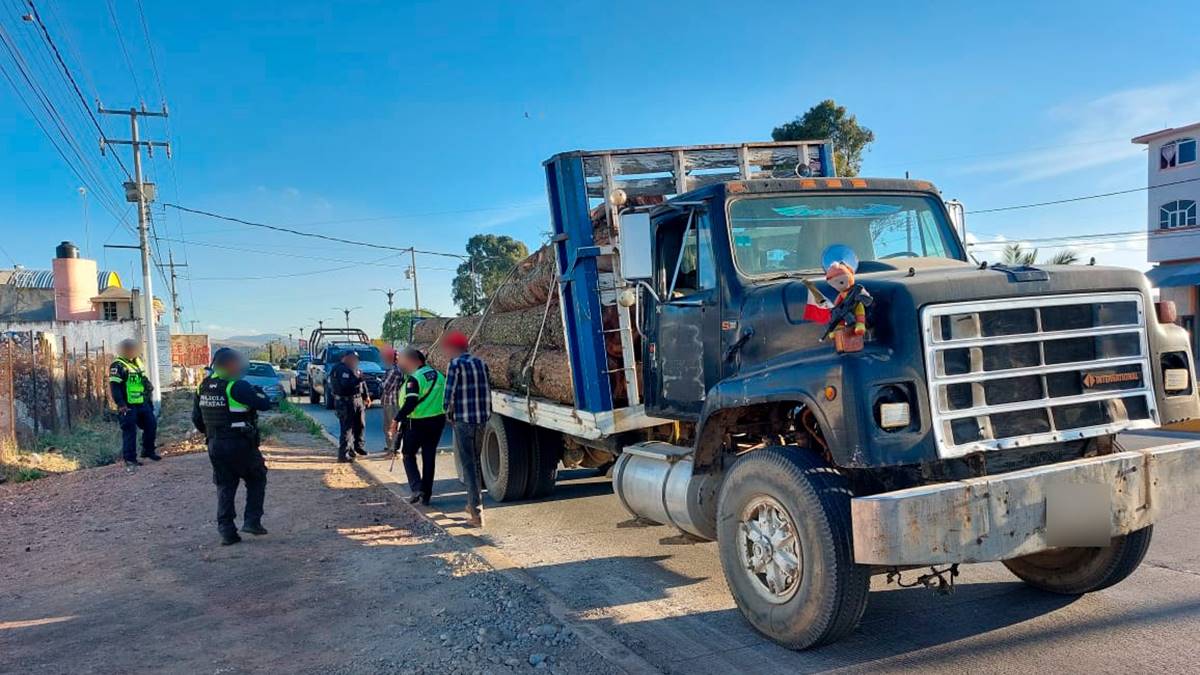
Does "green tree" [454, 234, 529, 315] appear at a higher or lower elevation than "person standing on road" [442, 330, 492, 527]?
higher

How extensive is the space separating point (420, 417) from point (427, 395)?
23cm

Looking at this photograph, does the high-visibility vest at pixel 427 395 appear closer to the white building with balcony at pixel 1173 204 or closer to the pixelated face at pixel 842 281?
the pixelated face at pixel 842 281

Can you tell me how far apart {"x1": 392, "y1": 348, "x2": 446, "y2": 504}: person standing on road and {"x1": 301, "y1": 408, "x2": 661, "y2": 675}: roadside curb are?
27cm

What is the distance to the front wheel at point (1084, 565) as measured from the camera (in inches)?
168

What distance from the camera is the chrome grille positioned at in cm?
363

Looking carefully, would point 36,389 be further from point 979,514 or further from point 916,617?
point 979,514

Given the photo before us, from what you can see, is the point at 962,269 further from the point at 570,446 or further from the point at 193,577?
the point at 193,577

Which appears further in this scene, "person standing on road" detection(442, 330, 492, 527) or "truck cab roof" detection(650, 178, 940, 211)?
"person standing on road" detection(442, 330, 492, 527)

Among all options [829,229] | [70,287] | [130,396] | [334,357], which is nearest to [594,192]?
[829,229]

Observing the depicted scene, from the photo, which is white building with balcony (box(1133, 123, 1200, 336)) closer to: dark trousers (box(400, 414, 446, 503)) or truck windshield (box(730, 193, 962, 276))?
truck windshield (box(730, 193, 962, 276))

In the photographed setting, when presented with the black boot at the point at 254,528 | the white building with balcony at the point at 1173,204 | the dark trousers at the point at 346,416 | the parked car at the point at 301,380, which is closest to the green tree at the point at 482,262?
the parked car at the point at 301,380

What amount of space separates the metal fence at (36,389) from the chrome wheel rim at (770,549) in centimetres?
1219

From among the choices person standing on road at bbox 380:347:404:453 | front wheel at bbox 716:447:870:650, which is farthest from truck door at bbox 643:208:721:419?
person standing on road at bbox 380:347:404:453

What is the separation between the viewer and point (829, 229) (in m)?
4.98
